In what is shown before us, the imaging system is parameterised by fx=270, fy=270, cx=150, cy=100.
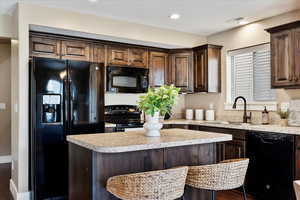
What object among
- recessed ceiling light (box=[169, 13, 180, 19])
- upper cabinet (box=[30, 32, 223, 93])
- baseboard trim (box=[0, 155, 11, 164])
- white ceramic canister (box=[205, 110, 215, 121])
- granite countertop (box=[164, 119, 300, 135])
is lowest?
baseboard trim (box=[0, 155, 11, 164])

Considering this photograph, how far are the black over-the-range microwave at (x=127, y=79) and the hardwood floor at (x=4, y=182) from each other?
82.3 inches

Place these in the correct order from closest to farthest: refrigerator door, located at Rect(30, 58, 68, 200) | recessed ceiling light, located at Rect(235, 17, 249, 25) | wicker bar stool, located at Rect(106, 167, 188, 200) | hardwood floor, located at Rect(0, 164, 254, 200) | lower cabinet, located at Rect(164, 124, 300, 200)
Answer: wicker bar stool, located at Rect(106, 167, 188, 200), lower cabinet, located at Rect(164, 124, 300, 200), refrigerator door, located at Rect(30, 58, 68, 200), hardwood floor, located at Rect(0, 164, 254, 200), recessed ceiling light, located at Rect(235, 17, 249, 25)

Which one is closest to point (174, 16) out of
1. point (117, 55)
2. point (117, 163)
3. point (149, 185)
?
point (117, 55)

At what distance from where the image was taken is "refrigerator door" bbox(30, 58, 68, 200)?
3295mm

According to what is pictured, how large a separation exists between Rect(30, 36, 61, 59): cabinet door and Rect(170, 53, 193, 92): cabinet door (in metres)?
2.13

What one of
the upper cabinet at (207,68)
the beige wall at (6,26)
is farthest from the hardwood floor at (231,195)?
the beige wall at (6,26)

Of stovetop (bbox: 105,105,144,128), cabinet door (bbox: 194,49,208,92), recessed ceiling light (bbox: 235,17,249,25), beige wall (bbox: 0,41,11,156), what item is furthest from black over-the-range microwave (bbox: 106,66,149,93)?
beige wall (bbox: 0,41,11,156)

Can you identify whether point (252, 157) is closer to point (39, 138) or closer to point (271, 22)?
point (271, 22)

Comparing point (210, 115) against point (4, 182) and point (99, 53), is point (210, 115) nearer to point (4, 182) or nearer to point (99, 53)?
point (99, 53)

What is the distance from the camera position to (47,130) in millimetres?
3338

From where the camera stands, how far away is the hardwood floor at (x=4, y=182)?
371 centimetres

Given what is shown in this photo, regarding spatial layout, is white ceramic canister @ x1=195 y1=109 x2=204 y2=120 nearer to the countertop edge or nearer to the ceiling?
the ceiling

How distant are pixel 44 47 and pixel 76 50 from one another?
18.4 inches

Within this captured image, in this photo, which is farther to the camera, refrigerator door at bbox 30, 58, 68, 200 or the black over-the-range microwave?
the black over-the-range microwave
